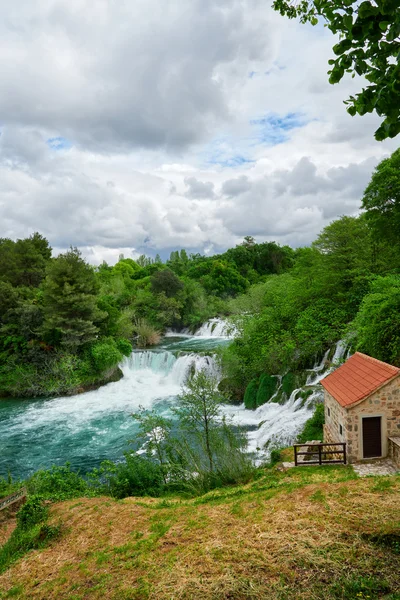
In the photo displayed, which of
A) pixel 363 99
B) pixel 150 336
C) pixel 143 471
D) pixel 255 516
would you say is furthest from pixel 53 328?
pixel 363 99

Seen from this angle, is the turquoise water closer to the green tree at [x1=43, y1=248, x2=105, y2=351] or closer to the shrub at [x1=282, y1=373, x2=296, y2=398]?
the green tree at [x1=43, y1=248, x2=105, y2=351]

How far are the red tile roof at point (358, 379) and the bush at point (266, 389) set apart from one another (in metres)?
6.39

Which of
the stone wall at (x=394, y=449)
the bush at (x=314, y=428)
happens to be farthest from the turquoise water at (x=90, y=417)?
the stone wall at (x=394, y=449)

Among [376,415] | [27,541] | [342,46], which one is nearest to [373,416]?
[376,415]

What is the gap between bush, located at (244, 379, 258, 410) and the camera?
18.0 meters

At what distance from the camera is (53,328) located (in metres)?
25.2

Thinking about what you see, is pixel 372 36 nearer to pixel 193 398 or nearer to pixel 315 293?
pixel 193 398

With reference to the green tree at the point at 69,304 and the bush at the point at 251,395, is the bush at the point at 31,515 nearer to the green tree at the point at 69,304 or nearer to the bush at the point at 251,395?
the bush at the point at 251,395

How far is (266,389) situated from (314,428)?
4.95 meters

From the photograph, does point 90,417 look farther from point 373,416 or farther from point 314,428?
point 373,416

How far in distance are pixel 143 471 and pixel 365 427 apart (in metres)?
6.44

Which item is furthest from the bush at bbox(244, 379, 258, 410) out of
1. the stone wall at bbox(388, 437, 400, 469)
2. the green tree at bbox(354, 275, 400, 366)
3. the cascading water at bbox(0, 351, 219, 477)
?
the stone wall at bbox(388, 437, 400, 469)

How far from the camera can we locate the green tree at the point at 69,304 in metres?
24.8

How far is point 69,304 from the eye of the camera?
25.2 meters
